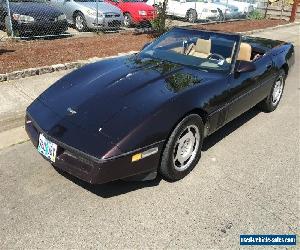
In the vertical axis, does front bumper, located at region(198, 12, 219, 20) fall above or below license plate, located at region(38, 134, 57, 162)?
above

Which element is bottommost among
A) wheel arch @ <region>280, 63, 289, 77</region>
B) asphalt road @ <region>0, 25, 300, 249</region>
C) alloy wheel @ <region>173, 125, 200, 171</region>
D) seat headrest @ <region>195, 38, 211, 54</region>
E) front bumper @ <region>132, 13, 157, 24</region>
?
asphalt road @ <region>0, 25, 300, 249</region>

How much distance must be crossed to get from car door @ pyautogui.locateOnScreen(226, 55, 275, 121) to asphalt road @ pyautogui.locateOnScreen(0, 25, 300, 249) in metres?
0.63

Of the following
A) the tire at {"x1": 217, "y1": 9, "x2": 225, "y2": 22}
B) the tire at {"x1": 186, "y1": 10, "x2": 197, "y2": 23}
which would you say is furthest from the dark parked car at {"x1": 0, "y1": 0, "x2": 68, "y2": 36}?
the tire at {"x1": 217, "y1": 9, "x2": 225, "y2": 22}

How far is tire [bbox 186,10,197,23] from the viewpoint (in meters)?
16.7

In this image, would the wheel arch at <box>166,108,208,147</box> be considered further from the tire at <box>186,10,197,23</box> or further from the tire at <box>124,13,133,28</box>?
the tire at <box>186,10,197,23</box>

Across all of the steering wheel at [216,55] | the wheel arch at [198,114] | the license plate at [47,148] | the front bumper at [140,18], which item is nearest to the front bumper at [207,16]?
the front bumper at [140,18]

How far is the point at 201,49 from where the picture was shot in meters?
4.84

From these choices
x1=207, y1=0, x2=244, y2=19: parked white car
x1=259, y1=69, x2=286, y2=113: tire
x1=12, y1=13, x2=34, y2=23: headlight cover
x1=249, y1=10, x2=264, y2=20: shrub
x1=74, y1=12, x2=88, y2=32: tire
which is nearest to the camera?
x1=259, y1=69, x2=286, y2=113: tire

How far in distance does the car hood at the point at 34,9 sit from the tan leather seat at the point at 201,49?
6600 mm

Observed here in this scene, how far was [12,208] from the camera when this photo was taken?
328 cm

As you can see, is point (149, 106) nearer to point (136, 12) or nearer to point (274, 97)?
point (274, 97)

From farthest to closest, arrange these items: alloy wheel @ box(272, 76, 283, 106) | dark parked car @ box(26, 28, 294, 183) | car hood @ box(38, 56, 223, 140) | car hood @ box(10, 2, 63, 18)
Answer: car hood @ box(10, 2, 63, 18), alloy wheel @ box(272, 76, 283, 106), car hood @ box(38, 56, 223, 140), dark parked car @ box(26, 28, 294, 183)

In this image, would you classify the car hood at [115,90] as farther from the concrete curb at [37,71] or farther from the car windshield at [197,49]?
the concrete curb at [37,71]

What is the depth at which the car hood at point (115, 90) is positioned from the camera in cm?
342
